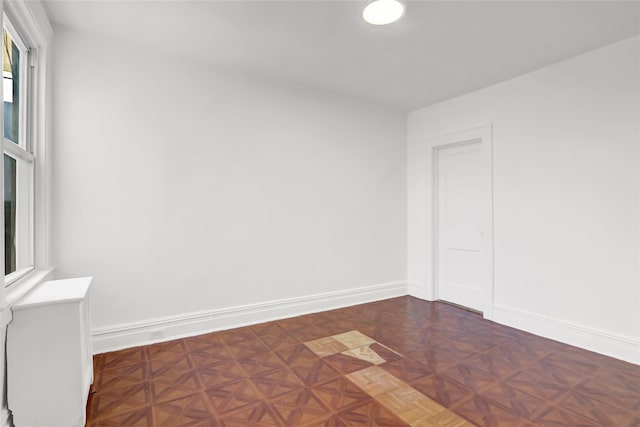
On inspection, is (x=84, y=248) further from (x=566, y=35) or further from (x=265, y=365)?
(x=566, y=35)

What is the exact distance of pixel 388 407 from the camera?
6.93 ft

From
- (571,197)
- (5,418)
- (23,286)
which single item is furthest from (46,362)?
(571,197)

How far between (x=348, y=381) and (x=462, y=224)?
2.76m

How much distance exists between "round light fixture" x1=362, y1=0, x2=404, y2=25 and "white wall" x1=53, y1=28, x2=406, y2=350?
5.23 feet

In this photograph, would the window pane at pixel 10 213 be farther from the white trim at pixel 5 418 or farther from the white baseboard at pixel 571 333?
the white baseboard at pixel 571 333

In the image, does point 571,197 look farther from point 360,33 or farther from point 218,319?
point 218,319

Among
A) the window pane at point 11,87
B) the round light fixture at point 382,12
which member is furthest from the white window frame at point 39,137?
the round light fixture at point 382,12

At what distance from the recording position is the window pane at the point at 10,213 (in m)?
2.09

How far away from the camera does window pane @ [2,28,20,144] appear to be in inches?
82.0

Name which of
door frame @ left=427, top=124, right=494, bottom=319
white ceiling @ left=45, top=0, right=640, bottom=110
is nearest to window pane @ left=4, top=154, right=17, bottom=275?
white ceiling @ left=45, top=0, right=640, bottom=110

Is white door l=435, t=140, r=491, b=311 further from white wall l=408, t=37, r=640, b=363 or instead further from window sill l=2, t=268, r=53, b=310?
window sill l=2, t=268, r=53, b=310

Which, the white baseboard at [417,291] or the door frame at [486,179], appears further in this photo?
the white baseboard at [417,291]

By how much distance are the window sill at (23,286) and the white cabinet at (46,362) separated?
0.04m

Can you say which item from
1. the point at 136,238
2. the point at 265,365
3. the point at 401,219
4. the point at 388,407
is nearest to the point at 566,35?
the point at 401,219
